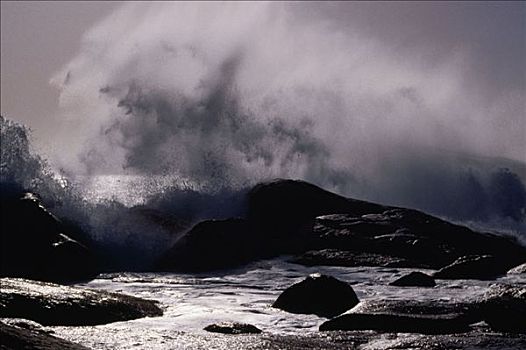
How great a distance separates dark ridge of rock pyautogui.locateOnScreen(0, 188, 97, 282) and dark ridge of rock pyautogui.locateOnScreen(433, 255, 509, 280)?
27.1ft

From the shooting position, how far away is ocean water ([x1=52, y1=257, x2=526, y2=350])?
9.22 meters

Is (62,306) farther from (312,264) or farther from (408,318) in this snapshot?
(312,264)

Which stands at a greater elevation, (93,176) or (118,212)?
(93,176)

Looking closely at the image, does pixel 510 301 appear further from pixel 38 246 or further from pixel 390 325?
pixel 38 246

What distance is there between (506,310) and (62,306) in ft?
20.1

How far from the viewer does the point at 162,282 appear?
56.5 ft

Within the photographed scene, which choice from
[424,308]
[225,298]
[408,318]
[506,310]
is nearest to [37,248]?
[225,298]

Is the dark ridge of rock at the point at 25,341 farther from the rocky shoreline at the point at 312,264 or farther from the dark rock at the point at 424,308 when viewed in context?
the dark rock at the point at 424,308

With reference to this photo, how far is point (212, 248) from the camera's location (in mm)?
20359

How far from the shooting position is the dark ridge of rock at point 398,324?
10.2m

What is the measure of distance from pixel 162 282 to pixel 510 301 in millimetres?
8577

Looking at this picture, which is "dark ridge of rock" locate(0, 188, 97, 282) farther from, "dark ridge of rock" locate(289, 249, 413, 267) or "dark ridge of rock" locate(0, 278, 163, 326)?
"dark ridge of rock" locate(0, 278, 163, 326)

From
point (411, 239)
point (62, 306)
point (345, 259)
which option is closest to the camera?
point (62, 306)

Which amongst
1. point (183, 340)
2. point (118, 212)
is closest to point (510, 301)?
point (183, 340)
